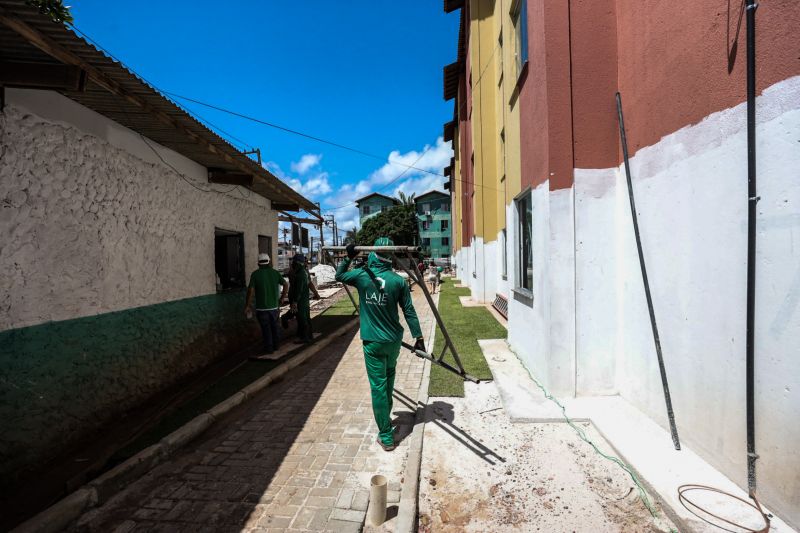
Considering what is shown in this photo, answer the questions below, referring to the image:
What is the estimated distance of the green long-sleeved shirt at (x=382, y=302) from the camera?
3.96m

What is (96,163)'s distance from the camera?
473 centimetres

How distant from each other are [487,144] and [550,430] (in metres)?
10.7

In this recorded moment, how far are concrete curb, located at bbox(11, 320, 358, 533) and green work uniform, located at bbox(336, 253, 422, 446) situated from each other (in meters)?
2.03

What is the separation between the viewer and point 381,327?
13.0 feet

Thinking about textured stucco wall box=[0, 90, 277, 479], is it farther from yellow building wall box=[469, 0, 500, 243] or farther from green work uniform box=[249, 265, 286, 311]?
yellow building wall box=[469, 0, 500, 243]

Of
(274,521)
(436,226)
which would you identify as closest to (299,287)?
(274,521)

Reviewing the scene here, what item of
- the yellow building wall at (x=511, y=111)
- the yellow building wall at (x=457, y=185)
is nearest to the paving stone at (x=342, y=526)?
the yellow building wall at (x=511, y=111)

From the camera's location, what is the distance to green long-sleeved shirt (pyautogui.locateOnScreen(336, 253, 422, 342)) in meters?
3.96

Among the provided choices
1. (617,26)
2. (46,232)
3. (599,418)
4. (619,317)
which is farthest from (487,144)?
(46,232)

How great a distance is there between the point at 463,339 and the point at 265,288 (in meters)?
3.92

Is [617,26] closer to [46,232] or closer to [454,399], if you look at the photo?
[454,399]

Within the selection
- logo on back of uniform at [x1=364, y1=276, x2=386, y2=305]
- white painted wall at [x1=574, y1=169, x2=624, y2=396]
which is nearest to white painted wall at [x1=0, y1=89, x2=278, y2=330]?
logo on back of uniform at [x1=364, y1=276, x2=386, y2=305]

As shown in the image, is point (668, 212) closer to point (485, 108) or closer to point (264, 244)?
point (264, 244)

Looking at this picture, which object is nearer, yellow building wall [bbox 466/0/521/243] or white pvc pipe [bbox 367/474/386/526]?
white pvc pipe [bbox 367/474/386/526]
